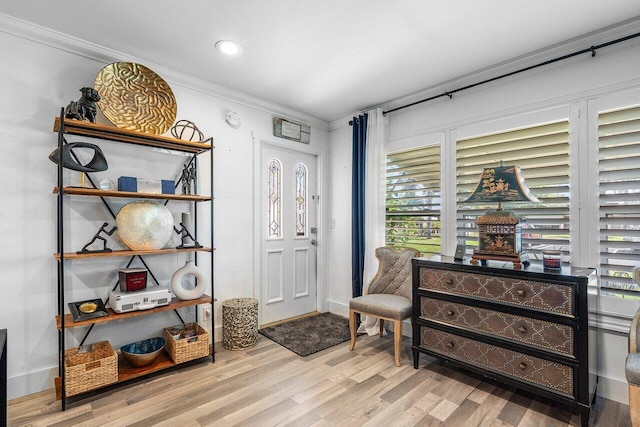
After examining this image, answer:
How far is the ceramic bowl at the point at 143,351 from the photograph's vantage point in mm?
2371

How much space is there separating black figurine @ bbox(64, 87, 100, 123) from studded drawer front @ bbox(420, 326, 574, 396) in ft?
9.56

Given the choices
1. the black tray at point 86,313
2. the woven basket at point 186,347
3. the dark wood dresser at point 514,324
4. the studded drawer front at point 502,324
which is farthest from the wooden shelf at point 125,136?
the studded drawer front at point 502,324

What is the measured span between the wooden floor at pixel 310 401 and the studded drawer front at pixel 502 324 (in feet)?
1.41

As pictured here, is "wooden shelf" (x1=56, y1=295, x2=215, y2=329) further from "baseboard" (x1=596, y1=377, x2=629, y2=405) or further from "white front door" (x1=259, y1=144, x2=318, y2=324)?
"baseboard" (x1=596, y1=377, x2=629, y2=405)

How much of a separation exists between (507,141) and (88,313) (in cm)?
340

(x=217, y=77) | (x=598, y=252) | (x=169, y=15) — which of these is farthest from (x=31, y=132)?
(x=598, y=252)

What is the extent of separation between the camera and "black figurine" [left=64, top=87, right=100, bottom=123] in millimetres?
2119

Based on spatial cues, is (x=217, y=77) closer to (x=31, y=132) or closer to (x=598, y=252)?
(x=31, y=132)

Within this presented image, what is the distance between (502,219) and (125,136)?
2.80 metres

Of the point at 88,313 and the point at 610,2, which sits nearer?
the point at 610,2

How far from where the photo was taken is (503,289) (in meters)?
2.16

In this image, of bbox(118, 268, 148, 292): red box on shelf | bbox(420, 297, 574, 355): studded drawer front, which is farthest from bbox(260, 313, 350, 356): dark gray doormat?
bbox(118, 268, 148, 292): red box on shelf

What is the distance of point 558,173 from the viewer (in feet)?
7.87

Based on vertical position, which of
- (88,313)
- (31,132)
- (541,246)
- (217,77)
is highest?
(217,77)
